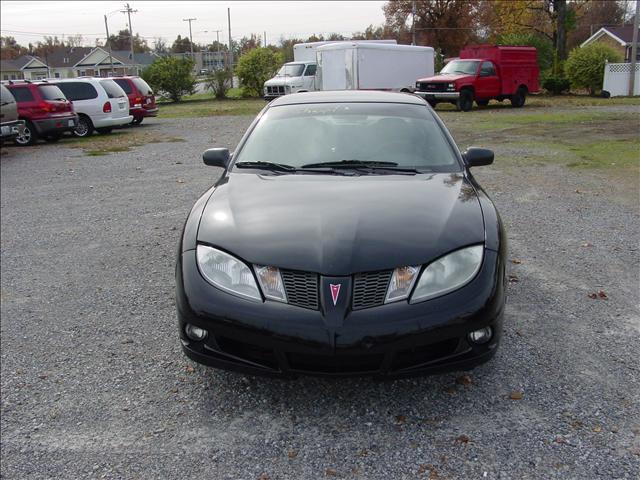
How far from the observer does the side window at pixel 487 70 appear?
79.4 ft

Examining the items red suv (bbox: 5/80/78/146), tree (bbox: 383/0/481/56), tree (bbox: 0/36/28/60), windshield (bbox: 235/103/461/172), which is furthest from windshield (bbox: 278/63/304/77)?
tree (bbox: 0/36/28/60)

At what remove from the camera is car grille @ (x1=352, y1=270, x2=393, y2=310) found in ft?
9.73

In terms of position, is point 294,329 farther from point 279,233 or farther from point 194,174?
point 194,174

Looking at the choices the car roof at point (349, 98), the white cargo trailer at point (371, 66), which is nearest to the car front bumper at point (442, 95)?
the white cargo trailer at point (371, 66)

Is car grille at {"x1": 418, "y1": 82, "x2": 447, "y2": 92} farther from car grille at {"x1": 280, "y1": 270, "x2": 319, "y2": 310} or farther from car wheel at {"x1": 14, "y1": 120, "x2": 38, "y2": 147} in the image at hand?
car grille at {"x1": 280, "y1": 270, "x2": 319, "y2": 310}

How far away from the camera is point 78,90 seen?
62.3 feet

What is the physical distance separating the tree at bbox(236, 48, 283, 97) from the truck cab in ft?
20.5

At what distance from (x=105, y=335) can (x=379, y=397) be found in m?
2.04

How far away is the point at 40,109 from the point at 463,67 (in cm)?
1553

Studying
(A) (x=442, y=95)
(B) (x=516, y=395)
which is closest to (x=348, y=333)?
(B) (x=516, y=395)

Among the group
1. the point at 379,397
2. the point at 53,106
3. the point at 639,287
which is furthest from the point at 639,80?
the point at 379,397

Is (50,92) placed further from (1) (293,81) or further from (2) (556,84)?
(2) (556,84)

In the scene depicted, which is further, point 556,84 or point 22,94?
point 556,84

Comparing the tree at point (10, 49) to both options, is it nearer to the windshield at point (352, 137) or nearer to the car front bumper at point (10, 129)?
the car front bumper at point (10, 129)
